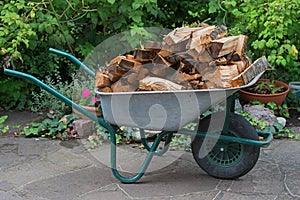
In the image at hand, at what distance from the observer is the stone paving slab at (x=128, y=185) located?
2850 mm

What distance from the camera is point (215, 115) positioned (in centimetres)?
289

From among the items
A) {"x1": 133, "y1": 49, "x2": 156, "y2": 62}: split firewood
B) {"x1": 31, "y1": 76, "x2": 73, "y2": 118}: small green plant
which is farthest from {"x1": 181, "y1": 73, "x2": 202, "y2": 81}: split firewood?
{"x1": 31, "y1": 76, "x2": 73, "y2": 118}: small green plant

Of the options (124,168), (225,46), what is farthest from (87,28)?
(225,46)

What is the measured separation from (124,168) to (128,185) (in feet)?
0.98

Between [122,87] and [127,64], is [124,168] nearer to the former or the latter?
[122,87]

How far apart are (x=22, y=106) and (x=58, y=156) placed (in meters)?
1.22

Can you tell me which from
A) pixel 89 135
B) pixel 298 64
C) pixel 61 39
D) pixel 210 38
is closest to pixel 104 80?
pixel 210 38

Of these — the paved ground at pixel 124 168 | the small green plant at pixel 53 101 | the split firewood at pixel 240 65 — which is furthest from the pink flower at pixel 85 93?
the split firewood at pixel 240 65

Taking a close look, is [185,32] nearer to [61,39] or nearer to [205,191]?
[205,191]

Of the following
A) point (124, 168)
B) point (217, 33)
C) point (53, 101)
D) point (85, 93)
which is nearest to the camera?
point (217, 33)

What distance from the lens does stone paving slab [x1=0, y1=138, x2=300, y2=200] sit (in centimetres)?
285

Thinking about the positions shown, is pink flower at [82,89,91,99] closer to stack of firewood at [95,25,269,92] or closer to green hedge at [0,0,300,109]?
green hedge at [0,0,300,109]

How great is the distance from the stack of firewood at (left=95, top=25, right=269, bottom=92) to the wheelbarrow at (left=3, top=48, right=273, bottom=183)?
0.20ft

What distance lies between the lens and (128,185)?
297cm
